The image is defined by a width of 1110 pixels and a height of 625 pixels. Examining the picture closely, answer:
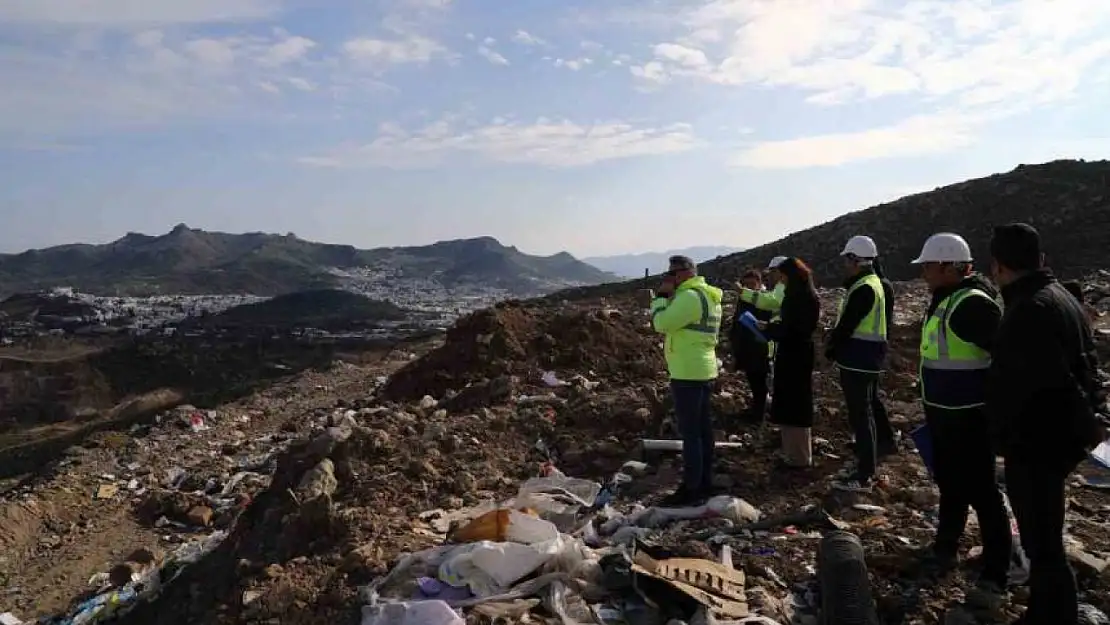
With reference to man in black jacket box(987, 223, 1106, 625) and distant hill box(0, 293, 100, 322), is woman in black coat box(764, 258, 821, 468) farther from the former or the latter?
distant hill box(0, 293, 100, 322)

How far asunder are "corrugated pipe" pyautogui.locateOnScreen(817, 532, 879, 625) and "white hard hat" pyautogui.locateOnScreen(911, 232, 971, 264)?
4.26 ft

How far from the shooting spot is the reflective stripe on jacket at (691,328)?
4660mm

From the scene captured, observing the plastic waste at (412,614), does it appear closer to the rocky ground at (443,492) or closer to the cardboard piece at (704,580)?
the rocky ground at (443,492)

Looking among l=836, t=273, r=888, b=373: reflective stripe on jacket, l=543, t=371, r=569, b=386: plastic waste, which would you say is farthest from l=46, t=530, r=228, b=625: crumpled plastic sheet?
l=836, t=273, r=888, b=373: reflective stripe on jacket

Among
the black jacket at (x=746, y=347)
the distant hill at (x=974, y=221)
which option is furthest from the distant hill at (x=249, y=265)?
the black jacket at (x=746, y=347)

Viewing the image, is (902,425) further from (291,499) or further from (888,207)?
(888,207)

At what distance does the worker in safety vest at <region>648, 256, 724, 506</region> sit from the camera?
4688 mm

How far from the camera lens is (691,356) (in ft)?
15.5

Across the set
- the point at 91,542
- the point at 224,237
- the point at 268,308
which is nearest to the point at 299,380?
the point at 91,542

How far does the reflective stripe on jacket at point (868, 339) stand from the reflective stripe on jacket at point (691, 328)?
0.79 m

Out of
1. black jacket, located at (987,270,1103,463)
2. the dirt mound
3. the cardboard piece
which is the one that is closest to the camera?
black jacket, located at (987,270,1103,463)

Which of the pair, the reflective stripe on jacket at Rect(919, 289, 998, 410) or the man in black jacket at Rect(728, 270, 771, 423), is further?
the man in black jacket at Rect(728, 270, 771, 423)

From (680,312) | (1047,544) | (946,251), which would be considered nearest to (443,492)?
(680,312)

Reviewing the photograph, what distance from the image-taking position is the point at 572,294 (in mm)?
28312
